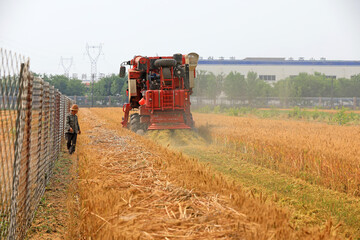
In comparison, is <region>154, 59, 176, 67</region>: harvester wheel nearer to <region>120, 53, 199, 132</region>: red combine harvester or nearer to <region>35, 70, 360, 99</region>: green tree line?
<region>120, 53, 199, 132</region>: red combine harvester

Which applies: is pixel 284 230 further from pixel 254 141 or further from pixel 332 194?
pixel 254 141

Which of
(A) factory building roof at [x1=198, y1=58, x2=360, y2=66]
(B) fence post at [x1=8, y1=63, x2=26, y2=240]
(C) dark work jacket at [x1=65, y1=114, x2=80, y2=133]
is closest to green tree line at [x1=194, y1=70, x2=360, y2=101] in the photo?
(A) factory building roof at [x1=198, y1=58, x2=360, y2=66]

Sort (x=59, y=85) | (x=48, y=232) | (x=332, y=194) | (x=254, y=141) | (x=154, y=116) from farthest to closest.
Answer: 1. (x=59, y=85)
2. (x=154, y=116)
3. (x=254, y=141)
4. (x=332, y=194)
5. (x=48, y=232)

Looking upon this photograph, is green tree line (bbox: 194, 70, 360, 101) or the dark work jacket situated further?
green tree line (bbox: 194, 70, 360, 101)

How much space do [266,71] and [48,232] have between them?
76473 millimetres

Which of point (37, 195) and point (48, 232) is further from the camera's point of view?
point (37, 195)

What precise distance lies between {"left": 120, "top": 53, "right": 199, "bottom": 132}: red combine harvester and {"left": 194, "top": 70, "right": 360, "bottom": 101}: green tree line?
3880 centimetres

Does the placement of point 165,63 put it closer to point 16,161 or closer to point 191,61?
point 191,61

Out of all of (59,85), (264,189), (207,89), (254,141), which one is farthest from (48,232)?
(59,85)

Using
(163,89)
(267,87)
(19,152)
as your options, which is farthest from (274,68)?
(19,152)

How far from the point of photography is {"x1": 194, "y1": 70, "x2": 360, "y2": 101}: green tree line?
56812 millimetres

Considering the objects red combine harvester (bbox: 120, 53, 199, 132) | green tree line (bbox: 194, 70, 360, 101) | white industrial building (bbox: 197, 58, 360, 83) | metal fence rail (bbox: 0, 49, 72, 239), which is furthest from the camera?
white industrial building (bbox: 197, 58, 360, 83)

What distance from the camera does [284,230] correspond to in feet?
12.4

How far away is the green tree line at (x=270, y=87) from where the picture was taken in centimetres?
5681
